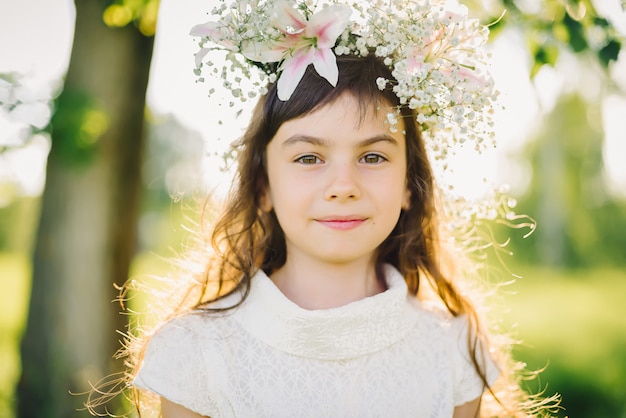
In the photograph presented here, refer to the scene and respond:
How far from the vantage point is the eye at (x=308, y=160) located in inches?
96.3

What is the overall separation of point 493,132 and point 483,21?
105 centimetres

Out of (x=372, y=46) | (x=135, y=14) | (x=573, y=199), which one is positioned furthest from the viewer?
(x=573, y=199)

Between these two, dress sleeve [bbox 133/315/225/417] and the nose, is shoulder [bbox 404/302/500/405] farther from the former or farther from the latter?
dress sleeve [bbox 133/315/225/417]

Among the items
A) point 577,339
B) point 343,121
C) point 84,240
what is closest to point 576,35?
point 343,121

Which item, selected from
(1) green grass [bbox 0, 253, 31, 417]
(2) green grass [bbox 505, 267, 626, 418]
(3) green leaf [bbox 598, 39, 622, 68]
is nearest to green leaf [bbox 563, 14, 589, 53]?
(3) green leaf [bbox 598, 39, 622, 68]

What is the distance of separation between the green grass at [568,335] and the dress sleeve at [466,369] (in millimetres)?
390

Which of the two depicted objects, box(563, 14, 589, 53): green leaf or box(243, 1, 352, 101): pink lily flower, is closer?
box(243, 1, 352, 101): pink lily flower

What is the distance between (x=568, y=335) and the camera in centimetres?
933

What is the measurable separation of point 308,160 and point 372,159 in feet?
0.78

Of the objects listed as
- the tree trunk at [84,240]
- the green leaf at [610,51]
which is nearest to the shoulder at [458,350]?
the green leaf at [610,51]

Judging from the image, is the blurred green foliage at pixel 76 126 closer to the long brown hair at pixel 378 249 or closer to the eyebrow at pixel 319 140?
the long brown hair at pixel 378 249

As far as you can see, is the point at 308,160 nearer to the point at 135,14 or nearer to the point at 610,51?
the point at 610,51

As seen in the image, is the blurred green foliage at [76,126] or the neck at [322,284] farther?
the blurred green foliage at [76,126]

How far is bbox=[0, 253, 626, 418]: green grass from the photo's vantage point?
658 centimetres
